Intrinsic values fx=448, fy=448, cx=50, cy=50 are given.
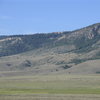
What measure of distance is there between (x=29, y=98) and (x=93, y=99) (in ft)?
36.1

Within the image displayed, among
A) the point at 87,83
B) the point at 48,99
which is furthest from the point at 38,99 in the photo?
the point at 87,83

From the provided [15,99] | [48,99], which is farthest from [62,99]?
[15,99]

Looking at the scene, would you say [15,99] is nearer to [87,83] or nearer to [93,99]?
[93,99]

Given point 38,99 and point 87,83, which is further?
point 87,83

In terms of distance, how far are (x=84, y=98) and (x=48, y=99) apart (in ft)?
20.4

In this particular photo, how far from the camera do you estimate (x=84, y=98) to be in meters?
76.4

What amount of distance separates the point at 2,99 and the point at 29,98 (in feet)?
15.6

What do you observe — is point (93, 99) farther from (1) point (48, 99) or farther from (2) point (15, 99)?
(2) point (15, 99)

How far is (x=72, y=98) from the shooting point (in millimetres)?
77062

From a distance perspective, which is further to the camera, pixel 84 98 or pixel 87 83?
pixel 87 83

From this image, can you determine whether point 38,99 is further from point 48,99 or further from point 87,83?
point 87,83

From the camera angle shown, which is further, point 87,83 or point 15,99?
point 87,83

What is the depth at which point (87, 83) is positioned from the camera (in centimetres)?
13275

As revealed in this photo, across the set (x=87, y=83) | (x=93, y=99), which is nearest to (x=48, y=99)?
(x=93, y=99)
